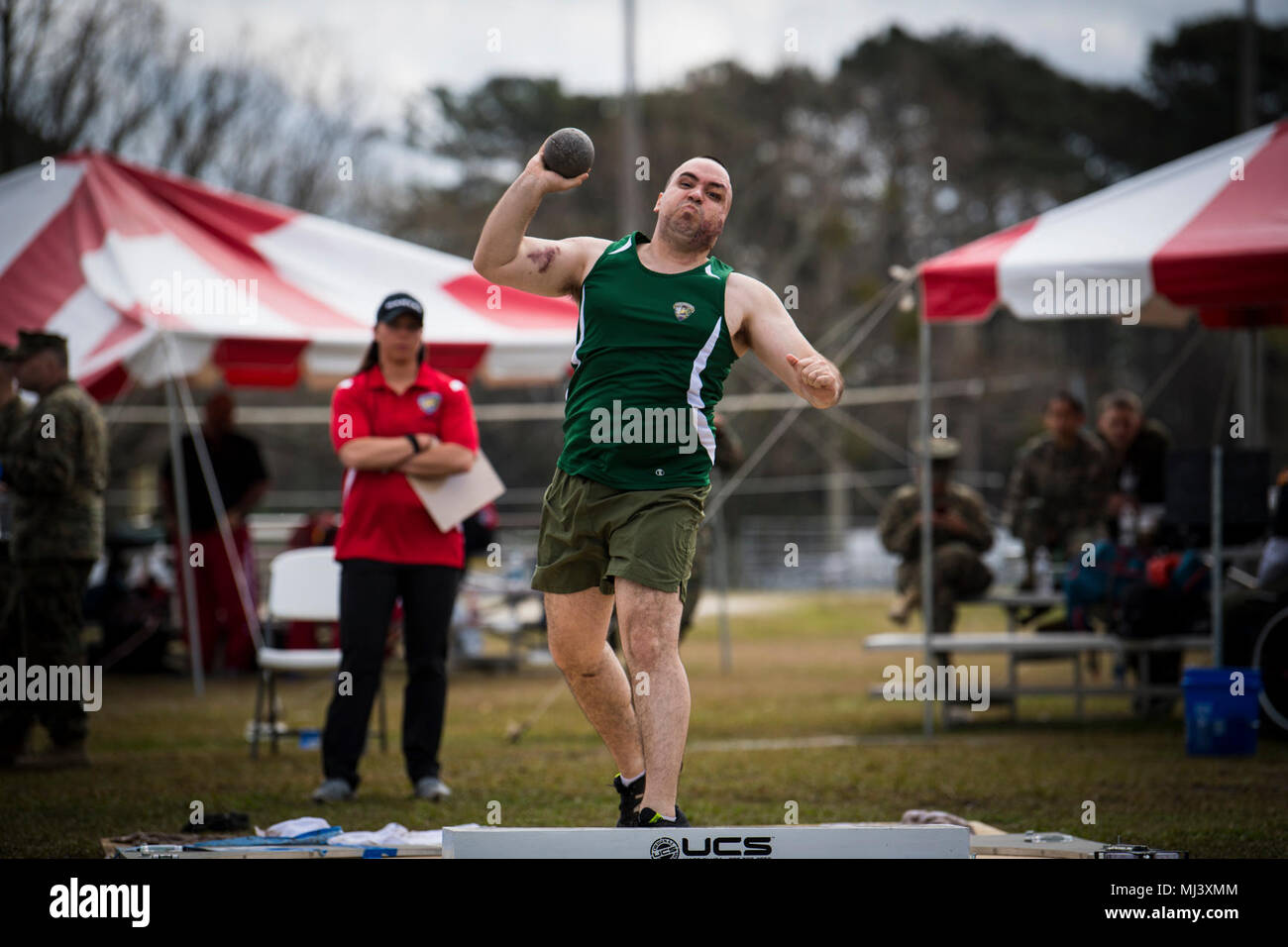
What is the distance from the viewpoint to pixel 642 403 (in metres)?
4.95

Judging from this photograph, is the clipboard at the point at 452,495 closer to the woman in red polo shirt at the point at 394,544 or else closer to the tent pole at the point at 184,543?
the woman in red polo shirt at the point at 394,544

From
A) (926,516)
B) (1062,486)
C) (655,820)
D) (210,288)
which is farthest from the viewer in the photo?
(210,288)

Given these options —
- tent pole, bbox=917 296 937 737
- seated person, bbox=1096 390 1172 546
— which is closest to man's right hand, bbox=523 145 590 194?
tent pole, bbox=917 296 937 737

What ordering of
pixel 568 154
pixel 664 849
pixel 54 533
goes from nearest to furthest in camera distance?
pixel 664 849
pixel 568 154
pixel 54 533

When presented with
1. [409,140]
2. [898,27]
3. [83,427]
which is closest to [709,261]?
[83,427]

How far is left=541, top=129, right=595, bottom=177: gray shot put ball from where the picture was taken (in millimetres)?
4816

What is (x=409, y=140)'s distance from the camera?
3416cm

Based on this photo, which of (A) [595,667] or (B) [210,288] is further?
(B) [210,288]

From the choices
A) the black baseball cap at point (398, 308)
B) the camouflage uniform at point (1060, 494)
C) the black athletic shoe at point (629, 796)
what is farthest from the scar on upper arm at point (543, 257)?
the camouflage uniform at point (1060, 494)

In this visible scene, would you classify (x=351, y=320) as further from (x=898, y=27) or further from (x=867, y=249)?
(x=898, y=27)

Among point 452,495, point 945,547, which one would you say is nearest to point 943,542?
point 945,547

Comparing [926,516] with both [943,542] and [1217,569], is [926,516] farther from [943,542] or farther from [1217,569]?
[1217,569]

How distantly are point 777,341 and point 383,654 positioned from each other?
112 inches

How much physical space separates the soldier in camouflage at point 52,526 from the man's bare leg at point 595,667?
12.8 ft
